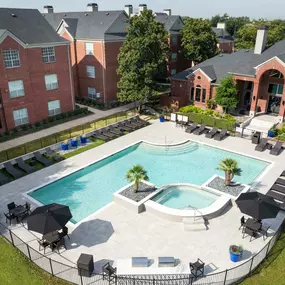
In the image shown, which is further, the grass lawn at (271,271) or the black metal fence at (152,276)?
the grass lawn at (271,271)

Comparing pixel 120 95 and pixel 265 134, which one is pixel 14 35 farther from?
pixel 265 134

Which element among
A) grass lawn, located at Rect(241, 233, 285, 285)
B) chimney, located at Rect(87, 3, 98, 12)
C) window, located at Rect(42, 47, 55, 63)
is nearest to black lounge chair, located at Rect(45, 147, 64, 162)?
window, located at Rect(42, 47, 55, 63)

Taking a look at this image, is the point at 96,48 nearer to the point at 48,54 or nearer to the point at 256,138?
the point at 48,54

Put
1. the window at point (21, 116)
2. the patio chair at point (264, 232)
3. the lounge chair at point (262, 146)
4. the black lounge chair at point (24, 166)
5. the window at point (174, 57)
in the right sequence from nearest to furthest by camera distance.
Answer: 1. the patio chair at point (264, 232)
2. the black lounge chair at point (24, 166)
3. the lounge chair at point (262, 146)
4. the window at point (21, 116)
5. the window at point (174, 57)

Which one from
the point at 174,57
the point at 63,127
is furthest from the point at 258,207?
the point at 174,57

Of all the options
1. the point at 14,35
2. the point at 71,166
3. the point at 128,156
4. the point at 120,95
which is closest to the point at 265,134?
the point at 128,156

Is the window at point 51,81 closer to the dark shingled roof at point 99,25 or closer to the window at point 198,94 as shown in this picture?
the dark shingled roof at point 99,25

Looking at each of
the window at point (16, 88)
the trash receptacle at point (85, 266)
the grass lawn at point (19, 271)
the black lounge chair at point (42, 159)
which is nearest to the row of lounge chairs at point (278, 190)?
the trash receptacle at point (85, 266)

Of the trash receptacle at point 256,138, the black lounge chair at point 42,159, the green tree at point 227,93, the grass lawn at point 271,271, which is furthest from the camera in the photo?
the green tree at point 227,93

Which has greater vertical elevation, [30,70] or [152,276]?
[30,70]
